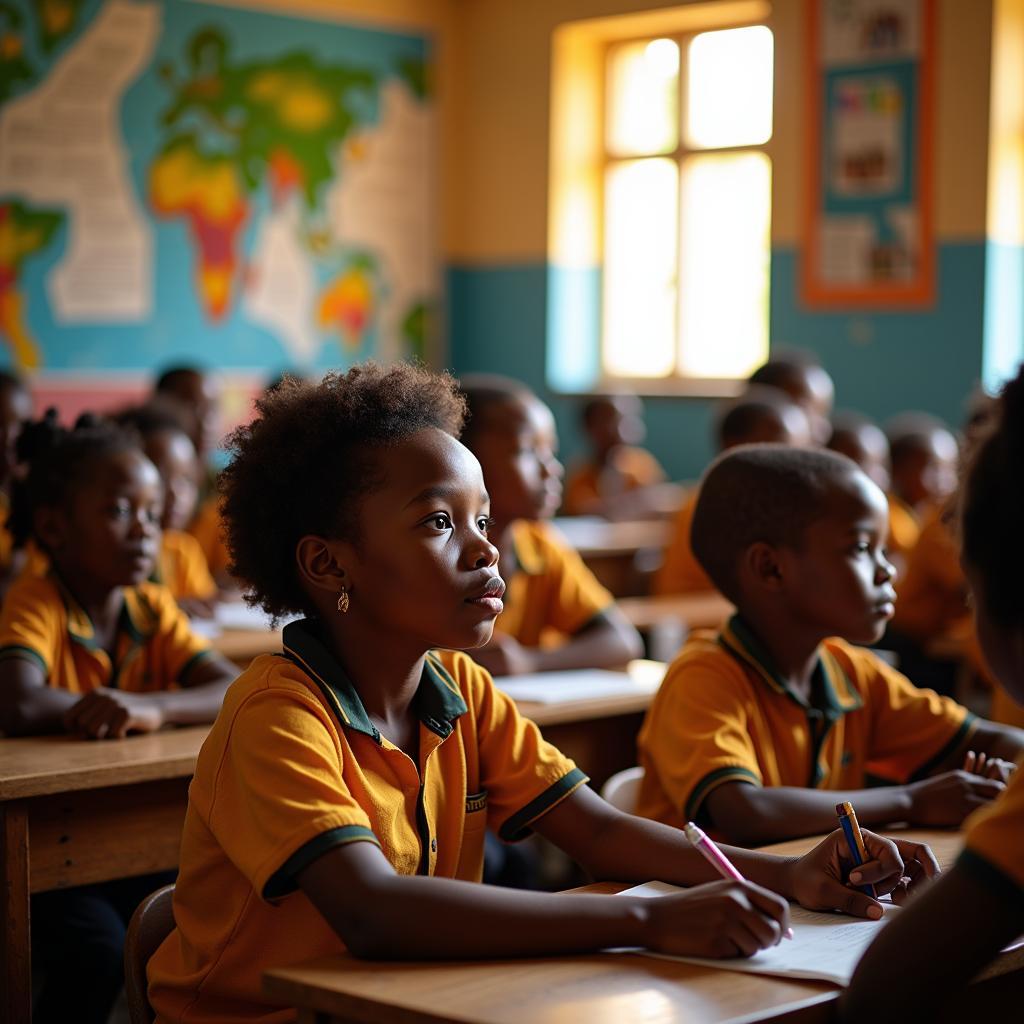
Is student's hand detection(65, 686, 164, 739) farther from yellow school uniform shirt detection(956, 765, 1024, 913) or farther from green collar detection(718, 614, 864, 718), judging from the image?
yellow school uniform shirt detection(956, 765, 1024, 913)

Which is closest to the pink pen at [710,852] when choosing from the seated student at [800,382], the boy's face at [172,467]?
the boy's face at [172,467]

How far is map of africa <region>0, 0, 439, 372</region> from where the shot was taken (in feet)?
23.3

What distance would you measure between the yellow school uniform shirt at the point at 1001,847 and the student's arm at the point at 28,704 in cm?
147

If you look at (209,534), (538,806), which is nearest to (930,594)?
(209,534)

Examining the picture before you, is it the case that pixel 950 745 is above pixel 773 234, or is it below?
below

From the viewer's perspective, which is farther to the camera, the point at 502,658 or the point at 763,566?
the point at 502,658

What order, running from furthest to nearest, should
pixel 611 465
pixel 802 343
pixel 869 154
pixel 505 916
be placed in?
pixel 611 465 < pixel 802 343 < pixel 869 154 < pixel 505 916

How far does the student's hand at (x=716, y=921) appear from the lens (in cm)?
125

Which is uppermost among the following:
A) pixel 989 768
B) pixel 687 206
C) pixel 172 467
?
pixel 687 206

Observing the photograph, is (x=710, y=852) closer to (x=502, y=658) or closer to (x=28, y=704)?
(x=28, y=704)

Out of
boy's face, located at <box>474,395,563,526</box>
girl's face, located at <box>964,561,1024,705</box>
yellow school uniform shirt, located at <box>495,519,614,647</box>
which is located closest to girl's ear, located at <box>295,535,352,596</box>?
girl's face, located at <box>964,561,1024,705</box>

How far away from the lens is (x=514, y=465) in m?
2.97

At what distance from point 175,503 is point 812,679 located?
2.04 m

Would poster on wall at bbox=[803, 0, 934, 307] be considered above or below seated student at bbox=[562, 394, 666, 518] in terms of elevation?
above
